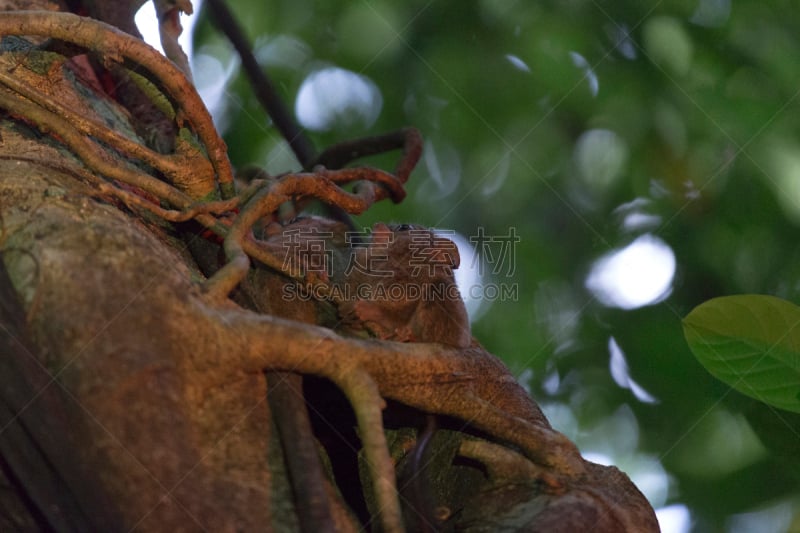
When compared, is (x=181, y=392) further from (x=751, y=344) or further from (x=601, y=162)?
(x=601, y=162)

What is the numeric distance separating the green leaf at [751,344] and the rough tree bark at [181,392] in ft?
0.68

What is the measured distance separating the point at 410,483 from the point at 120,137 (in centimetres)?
63

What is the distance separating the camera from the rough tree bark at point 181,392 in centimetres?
88

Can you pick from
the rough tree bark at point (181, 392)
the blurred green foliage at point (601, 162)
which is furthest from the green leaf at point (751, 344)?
the blurred green foliage at point (601, 162)

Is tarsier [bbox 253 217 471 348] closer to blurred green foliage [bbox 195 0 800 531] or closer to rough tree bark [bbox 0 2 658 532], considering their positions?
rough tree bark [bbox 0 2 658 532]

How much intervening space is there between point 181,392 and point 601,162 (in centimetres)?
171

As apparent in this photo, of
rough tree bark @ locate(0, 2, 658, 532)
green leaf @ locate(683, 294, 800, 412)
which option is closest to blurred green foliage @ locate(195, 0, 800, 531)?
green leaf @ locate(683, 294, 800, 412)

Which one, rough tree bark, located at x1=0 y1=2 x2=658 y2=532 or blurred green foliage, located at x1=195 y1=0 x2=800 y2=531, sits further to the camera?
blurred green foliage, located at x1=195 y1=0 x2=800 y2=531

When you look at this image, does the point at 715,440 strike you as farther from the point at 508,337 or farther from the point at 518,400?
the point at 518,400

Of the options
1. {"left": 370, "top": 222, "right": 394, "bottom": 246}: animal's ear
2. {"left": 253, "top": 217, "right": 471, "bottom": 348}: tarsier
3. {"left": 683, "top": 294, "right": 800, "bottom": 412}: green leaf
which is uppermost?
{"left": 370, "top": 222, "right": 394, "bottom": 246}: animal's ear

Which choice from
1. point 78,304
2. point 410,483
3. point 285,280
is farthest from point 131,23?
point 410,483

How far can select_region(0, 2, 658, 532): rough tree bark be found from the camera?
34.6 inches

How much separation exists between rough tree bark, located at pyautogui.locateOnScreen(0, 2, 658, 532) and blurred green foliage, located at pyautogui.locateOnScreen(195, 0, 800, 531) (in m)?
1.02

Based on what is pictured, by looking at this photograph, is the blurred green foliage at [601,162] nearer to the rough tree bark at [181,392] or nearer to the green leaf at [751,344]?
the green leaf at [751,344]
